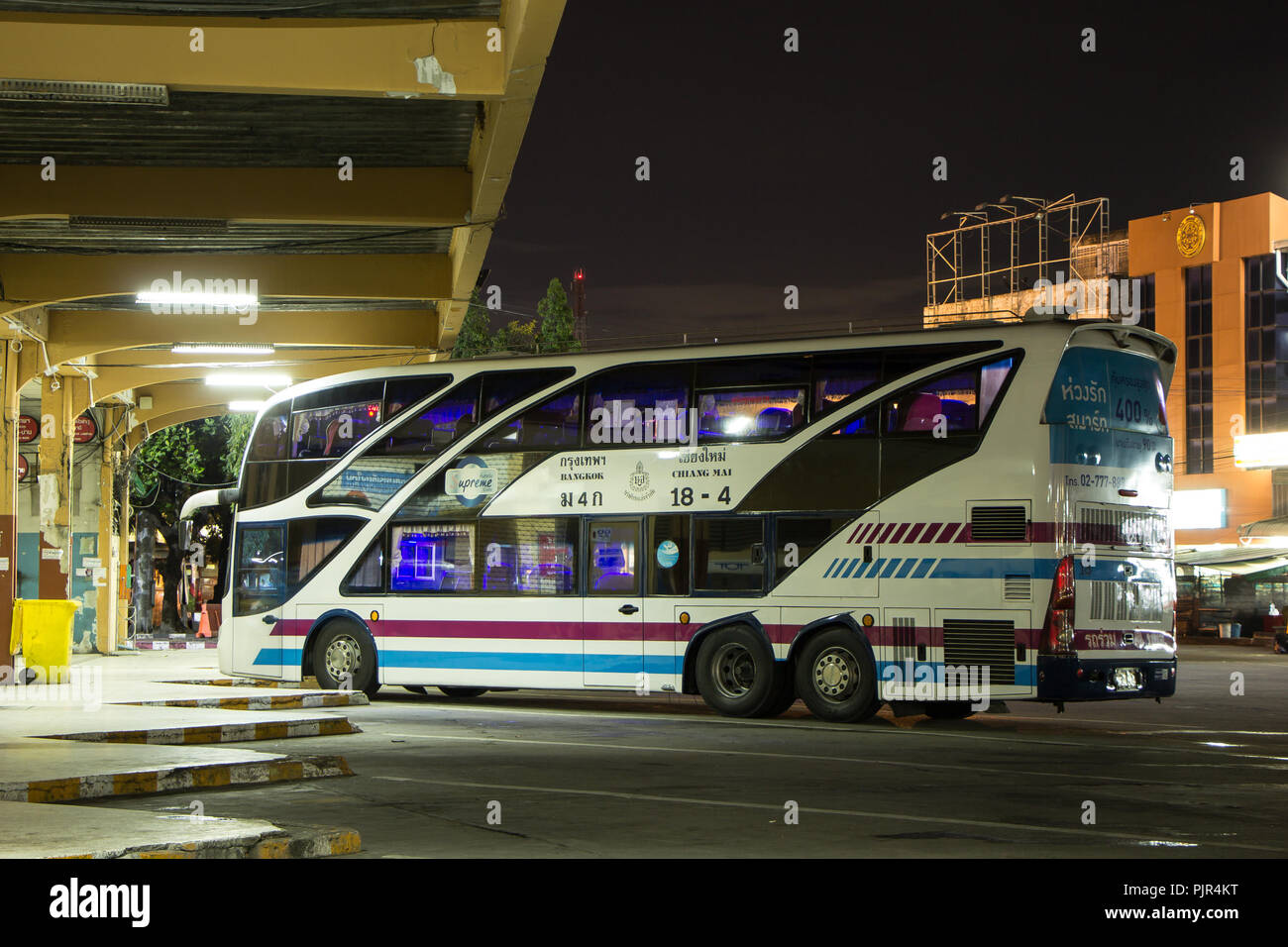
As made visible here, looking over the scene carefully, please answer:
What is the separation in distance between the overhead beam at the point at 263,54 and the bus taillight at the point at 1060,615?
7253 mm

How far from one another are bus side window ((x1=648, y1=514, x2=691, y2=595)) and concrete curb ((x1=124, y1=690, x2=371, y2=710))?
13.5ft

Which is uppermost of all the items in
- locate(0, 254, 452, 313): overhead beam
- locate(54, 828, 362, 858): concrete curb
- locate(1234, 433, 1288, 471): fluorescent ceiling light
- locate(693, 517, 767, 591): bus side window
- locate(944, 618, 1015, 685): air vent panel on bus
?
locate(0, 254, 452, 313): overhead beam

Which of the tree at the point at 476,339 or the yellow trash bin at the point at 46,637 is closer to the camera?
Result: the yellow trash bin at the point at 46,637

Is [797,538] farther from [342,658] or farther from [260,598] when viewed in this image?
[260,598]

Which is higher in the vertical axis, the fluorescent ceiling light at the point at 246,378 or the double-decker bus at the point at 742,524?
the fluorescent ceiling light at the point at 246,378

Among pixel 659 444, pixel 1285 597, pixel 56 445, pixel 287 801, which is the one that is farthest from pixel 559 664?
pixel 1285 597

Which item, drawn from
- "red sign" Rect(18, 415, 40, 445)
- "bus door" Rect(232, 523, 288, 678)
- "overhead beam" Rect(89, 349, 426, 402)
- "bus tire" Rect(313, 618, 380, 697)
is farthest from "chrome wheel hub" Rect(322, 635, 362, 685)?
"red sign" Rect(18, 415, 40, 445)

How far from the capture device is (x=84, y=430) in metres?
32.4

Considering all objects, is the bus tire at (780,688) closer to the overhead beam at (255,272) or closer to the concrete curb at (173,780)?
the concrete curb at (173,780)

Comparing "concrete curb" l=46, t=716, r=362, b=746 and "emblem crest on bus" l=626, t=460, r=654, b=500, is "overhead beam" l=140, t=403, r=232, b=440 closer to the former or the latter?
"emblem crest on bus" l=626, t=460, r=654, b=500

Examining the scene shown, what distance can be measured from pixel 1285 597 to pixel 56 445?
37.6 meters

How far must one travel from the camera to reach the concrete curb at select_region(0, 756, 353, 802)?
9.11 meters

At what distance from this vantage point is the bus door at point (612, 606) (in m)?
17.0

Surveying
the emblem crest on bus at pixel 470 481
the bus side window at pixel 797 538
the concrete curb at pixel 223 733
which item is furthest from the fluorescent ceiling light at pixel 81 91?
the bus side window at pixel 797 538
